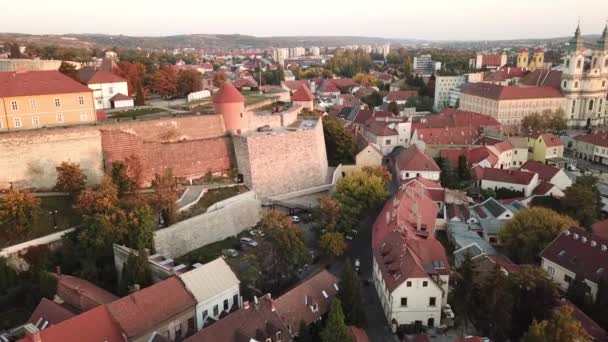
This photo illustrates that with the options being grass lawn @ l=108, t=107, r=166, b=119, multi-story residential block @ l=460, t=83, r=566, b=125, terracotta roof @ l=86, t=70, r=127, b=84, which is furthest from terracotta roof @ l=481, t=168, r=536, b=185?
terracotta roof @ l=86, t=70, r=127, b=84

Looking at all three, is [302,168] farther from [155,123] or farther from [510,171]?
[510,171]

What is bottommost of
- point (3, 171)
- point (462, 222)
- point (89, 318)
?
point (462, 222)

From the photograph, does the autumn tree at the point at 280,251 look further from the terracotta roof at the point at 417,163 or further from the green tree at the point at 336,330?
the terracotta roof at the point at 417,163

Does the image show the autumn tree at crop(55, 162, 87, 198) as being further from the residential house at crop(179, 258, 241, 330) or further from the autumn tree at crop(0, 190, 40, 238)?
the residential house at crop(179, 258, 241, 330)

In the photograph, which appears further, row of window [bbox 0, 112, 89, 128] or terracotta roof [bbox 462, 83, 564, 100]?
terracotta roof [bbox 462, 83, 564, 100]

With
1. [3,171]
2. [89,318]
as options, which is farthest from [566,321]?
[3,171]

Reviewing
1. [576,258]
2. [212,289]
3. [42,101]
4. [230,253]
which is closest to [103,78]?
[42,101]
